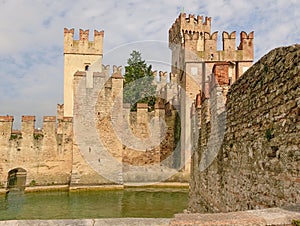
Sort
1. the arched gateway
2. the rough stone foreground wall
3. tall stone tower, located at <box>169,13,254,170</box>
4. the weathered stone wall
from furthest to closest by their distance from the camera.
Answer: tall stone tower, located at <box>169,13,254,170</box> < the arched gateway < the weathered stone wall < the rough stone foreground wall

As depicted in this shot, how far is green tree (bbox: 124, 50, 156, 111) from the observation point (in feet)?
107

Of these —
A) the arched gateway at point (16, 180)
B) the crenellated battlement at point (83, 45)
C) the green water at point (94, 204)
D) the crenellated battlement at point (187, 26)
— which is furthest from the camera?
the crenellated battlement at point (187, 26)

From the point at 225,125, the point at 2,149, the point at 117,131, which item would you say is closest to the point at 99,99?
the point at 117,131

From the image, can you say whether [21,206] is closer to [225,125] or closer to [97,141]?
[97,141]

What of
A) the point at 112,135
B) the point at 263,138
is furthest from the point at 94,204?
the point at 263,138

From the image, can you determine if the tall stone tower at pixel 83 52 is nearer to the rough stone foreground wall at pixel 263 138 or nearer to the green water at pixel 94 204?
the green water at pixel 94 204

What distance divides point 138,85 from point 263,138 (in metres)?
28.6

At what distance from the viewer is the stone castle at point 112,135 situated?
796 inches

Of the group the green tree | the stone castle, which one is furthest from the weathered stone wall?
the green tree

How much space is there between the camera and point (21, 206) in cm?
1519

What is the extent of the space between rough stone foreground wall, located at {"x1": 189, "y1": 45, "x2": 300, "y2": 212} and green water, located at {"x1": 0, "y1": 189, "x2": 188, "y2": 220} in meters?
6.98

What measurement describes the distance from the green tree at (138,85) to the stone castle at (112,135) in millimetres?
5665

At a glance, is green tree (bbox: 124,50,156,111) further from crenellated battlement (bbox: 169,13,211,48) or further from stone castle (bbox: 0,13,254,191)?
stone castle (bbox: 0,13,254,191)

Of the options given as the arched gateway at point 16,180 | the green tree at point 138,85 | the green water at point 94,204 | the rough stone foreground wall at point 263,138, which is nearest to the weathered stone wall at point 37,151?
the arched gateway at point 16,180
